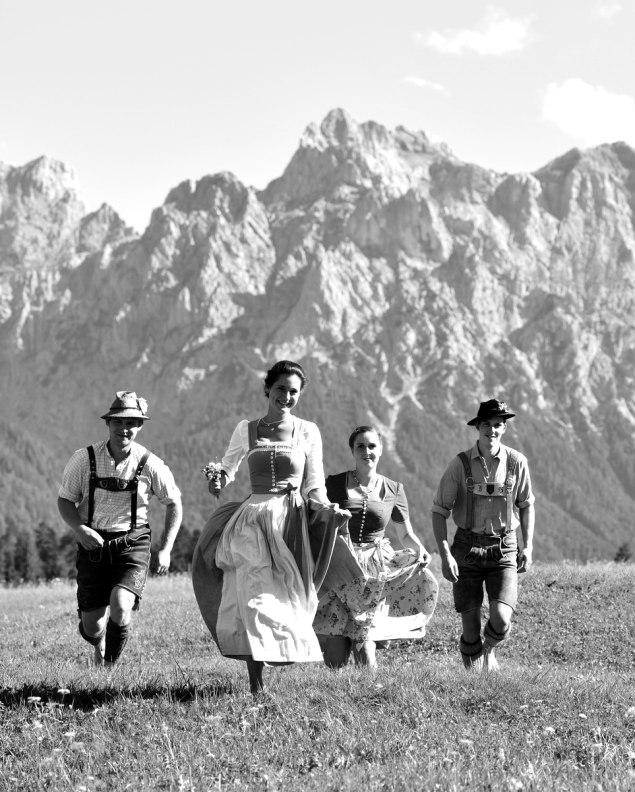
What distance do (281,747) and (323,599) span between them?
4.73 meters

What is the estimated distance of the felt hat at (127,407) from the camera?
43.5 feet

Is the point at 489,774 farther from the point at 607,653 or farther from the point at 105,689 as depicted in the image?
the point at 607,653

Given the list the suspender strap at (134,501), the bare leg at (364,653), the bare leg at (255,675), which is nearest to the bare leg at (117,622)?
the suspender strap at (134,501)

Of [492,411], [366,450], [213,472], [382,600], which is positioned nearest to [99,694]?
[213,472]

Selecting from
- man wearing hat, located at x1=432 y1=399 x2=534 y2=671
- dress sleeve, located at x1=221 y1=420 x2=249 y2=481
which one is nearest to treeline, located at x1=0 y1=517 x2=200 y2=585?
man wearing hat, located at x1=432 y1=399 x2=534 y2=671

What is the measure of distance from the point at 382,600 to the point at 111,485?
151 inches

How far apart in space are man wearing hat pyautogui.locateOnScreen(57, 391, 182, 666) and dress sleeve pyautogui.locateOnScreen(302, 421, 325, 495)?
78.6 inches

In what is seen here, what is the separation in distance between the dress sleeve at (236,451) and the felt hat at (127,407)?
1.63 meters

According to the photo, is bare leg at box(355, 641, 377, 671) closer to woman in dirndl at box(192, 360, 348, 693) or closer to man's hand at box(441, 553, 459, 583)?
man's hand at box(441, 553, 459, 583)

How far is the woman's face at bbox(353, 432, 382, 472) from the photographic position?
48.2ft

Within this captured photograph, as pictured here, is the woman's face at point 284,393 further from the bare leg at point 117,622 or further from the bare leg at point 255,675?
the bare leg at point 117,622

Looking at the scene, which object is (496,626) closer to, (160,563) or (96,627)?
(160,563)

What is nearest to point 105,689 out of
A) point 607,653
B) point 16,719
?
point 16,719

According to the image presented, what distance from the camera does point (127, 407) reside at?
13.4 metres
